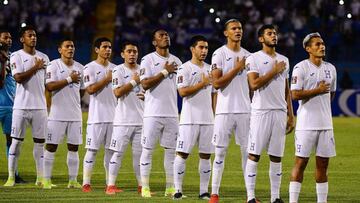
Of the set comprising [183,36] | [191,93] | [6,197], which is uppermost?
[183,36]

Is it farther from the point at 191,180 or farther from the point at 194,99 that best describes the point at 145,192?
the point at 191,180

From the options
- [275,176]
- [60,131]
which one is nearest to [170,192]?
[275,176]

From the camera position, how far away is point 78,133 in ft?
60.6

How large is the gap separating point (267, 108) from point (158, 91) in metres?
2.22

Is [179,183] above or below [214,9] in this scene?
below

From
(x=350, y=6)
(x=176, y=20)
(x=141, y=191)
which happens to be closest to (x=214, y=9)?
(x=176, y=20)

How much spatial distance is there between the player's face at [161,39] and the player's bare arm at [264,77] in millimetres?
2047

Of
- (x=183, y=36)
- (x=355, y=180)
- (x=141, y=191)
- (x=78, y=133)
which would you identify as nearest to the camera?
(x=141, y=191)

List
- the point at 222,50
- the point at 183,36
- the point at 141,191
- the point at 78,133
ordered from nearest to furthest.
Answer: the point at 222,50 < the point at 141,191 < the point at 78,133 < the point at 183,36

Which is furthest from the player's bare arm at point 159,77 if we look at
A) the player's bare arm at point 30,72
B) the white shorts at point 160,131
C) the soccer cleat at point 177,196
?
the player's bare arm at point 30,72

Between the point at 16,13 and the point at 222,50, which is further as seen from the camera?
the point at 16,13

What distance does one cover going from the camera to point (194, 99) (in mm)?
Answer: 16562

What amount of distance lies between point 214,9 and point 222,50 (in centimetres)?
2765

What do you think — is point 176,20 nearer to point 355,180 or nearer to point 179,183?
point 355,180
